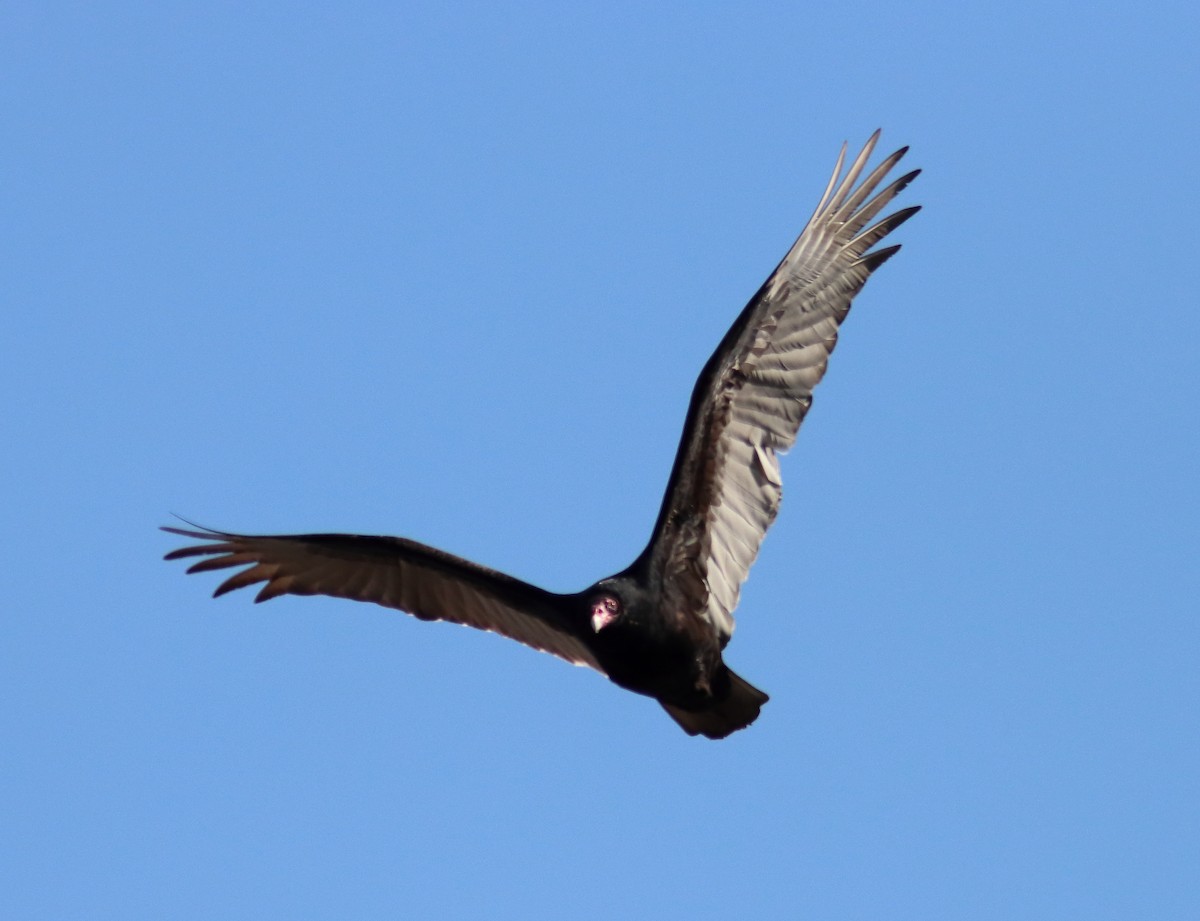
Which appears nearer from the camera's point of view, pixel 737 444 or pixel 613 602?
pixel 613 602

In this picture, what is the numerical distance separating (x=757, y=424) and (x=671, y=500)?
610mm

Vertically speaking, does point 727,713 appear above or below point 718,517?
below

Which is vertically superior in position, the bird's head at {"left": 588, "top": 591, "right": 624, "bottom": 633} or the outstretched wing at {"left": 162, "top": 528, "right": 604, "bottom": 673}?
the outstretched wing at {"left": 162, "top": 528, "right": 604, "bottom": 673}

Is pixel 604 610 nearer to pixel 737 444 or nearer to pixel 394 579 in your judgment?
pixel 737 444

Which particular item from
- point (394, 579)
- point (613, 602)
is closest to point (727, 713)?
point (613, 602)

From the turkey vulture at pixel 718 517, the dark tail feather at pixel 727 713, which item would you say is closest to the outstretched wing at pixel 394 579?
the turkey vulture at pixel 718 517

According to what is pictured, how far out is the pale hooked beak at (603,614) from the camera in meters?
7.43

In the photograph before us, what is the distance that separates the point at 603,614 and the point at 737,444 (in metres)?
1.18

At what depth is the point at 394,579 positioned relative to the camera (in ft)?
28.7

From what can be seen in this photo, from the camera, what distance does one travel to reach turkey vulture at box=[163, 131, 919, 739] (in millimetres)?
7660

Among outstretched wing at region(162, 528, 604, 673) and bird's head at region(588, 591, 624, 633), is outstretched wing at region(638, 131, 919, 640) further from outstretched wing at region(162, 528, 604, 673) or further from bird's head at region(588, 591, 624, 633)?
outstretched wing at region(162, 528, 604, 673)

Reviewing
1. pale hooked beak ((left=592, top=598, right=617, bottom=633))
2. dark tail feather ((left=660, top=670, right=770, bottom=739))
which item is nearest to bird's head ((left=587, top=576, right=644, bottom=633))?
pale hooked beak ((left=592, top=598, right=617, bottom=633))

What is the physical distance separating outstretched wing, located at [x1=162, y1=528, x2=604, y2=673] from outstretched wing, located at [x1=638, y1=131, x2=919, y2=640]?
87 centimetres

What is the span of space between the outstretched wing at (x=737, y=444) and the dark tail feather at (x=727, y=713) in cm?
33
